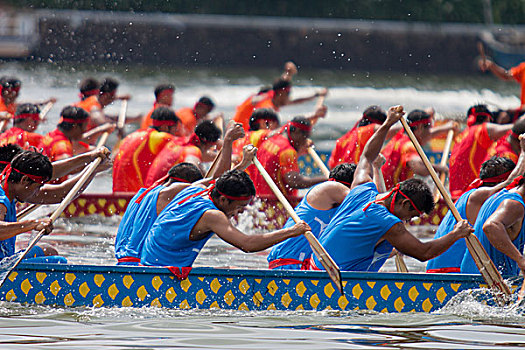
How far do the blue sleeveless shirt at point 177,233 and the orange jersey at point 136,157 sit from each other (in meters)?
4.14

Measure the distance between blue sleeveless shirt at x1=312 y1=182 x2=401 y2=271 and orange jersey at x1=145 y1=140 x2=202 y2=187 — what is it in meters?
3.63

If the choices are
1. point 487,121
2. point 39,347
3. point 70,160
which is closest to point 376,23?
point 487,121

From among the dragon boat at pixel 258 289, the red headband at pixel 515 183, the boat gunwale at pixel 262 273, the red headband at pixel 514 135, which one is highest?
the red headband at pixel 515 183

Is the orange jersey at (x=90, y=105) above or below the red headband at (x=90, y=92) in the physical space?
below

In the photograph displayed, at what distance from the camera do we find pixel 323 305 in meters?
7.36

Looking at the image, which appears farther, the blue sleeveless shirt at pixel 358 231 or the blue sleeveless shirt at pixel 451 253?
the blue sleeveless shirt at pixel 451 253

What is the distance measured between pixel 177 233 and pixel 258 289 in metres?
0.68

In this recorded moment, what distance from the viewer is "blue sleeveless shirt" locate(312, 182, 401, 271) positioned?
7258 mm

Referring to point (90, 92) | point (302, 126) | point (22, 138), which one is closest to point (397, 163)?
point (302, 126)

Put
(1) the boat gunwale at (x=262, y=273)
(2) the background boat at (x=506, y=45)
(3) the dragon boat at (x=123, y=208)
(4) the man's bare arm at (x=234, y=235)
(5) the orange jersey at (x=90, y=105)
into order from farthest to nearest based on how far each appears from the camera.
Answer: (2) the background boat at (x=506, y=45) → (5) the orange jersey at (x=90, y=105) → (3) the dragon boat at (x=123, y=208) → (1) the boat gunwale at (x=262, y=273) → (4) the man's bare arm at (x=234, y=235)

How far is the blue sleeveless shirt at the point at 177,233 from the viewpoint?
735 centimetres

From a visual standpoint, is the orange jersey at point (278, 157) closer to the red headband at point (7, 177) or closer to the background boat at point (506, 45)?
the red headband at point (7, 177)

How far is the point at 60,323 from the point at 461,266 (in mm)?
2932

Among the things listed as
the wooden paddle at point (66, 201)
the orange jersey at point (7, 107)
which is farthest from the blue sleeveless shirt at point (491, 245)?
the orange jersey at point (7, 107)
